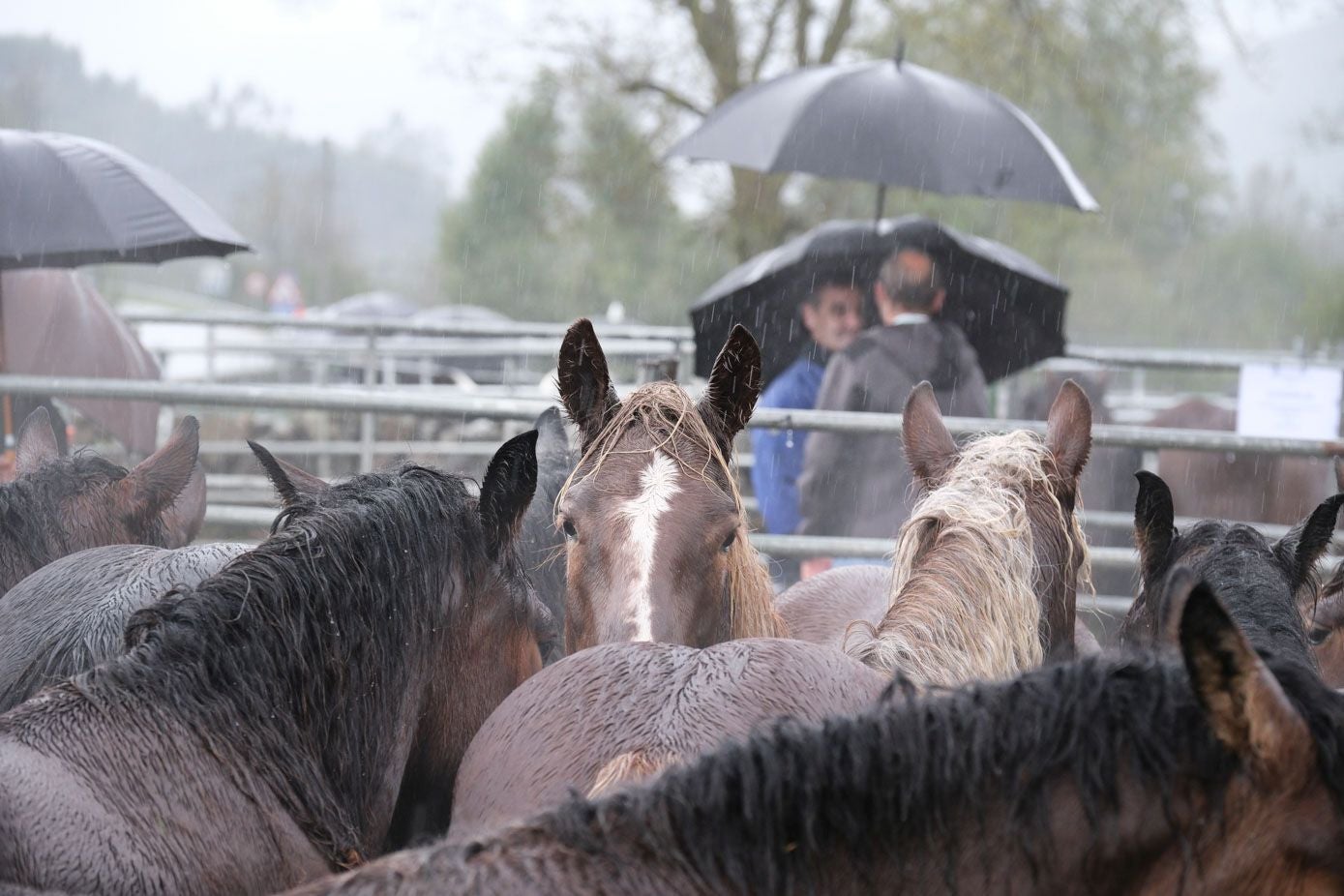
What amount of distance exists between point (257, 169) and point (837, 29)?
62966 millimetres

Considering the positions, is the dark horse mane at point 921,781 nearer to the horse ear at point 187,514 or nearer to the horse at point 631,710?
the horse at point 631,710

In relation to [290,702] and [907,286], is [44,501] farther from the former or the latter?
[907,286]

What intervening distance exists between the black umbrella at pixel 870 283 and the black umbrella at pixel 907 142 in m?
0.66

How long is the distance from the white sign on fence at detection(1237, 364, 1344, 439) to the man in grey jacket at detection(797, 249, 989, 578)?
7.40ft

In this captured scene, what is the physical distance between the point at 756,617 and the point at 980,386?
2823 millimetres

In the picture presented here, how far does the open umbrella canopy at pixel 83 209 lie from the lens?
5211 mm

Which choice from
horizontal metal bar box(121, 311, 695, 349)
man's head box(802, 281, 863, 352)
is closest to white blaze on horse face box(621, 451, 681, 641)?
man's head box(802, 281, 863, 352)

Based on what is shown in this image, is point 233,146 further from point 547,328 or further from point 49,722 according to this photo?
point 49,722

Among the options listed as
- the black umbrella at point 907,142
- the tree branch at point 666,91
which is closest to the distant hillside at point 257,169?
the tree branch at point 666,91

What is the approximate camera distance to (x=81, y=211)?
5.39 metres

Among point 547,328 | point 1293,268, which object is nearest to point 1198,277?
point 1293,268

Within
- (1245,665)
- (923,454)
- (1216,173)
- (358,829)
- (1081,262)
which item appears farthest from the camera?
(1216,173)

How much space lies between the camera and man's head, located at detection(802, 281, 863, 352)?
648 cm

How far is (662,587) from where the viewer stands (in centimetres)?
277
